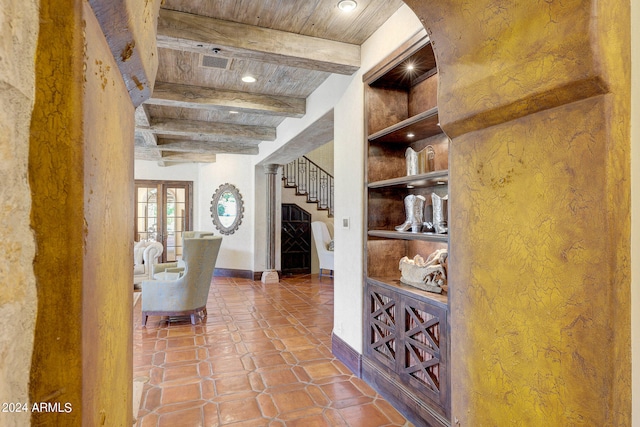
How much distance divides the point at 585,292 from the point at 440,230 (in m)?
1.37

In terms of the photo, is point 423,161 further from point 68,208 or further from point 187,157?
point 187,157

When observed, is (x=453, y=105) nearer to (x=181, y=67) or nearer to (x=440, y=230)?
(x=440, y=230)

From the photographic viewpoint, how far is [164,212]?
8.67 meters

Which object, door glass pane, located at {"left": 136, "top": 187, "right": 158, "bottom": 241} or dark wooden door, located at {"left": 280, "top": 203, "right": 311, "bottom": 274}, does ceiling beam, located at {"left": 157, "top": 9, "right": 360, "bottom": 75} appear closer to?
dark wooden door, located at {"left": 280, "top": 203, "right": 311, "bottom": 274}

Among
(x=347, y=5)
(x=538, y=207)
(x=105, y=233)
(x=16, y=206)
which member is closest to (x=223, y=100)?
(x=347, y=5)

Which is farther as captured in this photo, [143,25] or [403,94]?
[403,94]

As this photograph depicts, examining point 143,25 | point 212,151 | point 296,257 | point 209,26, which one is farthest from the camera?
point 296,257

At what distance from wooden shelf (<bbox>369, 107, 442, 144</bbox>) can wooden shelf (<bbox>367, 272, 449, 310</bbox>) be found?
1047mm

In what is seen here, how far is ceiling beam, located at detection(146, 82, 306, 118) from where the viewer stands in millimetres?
3689

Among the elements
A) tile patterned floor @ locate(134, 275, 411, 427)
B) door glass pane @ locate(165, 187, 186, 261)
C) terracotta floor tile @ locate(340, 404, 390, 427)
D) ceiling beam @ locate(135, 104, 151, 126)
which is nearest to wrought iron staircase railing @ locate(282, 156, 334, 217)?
door glass pane @ locate(165, 187, 186, 261)

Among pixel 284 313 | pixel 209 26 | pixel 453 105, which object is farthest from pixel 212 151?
pixel 453 105

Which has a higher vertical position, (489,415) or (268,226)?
(268,226)

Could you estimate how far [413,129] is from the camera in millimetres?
2473

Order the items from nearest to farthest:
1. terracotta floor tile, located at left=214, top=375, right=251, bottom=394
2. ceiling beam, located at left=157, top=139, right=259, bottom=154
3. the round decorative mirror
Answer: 1. terracotta floor tile, located at left=214, top=375, right=251, bottom=394
2. ceiling beam, located at left=157, top=139, right=259, bottom=154
3. the round decorative mirror
